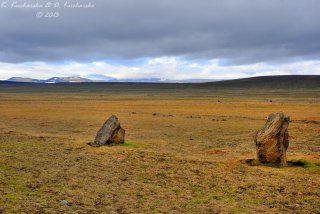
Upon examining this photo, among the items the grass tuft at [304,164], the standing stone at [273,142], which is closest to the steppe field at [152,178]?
the grass tuft at [304,164]

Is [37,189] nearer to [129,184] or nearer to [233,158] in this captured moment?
[129,184]

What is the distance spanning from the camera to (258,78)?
520ft

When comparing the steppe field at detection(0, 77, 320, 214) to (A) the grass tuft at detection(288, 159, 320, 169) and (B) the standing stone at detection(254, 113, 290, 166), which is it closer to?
(A) the grass tuft at detection(288, 159, 320, 169)

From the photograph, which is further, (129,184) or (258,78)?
(258,78)

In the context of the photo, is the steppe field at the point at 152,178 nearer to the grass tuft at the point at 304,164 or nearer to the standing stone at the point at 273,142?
the grass tuft at the point at 304,164

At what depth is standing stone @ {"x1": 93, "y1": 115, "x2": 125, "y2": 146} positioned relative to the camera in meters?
17.8

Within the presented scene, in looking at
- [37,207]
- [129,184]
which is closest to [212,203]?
[129,184]

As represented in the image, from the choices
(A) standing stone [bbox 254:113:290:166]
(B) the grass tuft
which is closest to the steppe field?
(B) the grass tuft

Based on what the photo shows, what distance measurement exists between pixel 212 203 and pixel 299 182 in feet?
10.9

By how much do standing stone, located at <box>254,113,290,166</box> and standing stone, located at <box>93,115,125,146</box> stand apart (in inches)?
270

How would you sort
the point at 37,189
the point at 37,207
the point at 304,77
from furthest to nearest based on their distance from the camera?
the point at 304,77 < the point at 37,189 < the point at 37,207

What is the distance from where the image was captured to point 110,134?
17.8 metres

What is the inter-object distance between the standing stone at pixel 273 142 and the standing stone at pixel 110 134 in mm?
6866

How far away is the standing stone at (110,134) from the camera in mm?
17781
